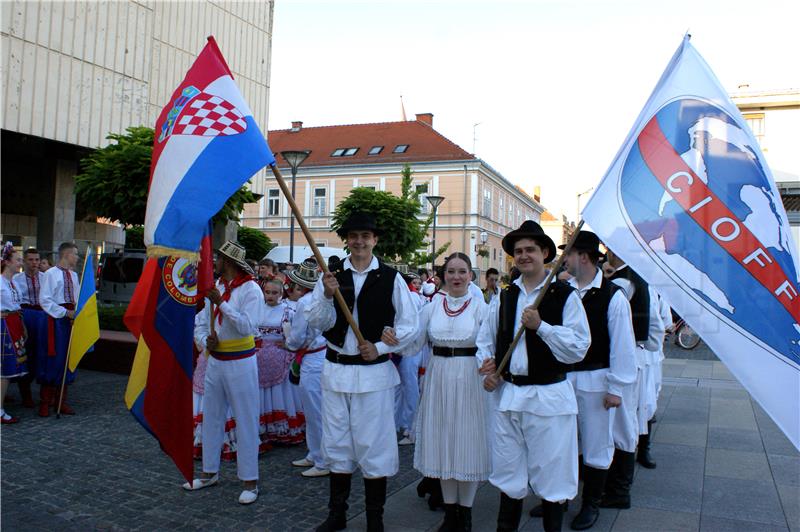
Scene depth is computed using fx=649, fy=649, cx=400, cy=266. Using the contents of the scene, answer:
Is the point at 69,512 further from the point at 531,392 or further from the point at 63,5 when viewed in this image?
the point at 63,5

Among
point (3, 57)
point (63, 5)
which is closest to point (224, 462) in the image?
point (3, 57)

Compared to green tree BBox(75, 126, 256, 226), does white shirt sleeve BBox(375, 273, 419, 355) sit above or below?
below

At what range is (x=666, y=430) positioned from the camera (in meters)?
7.75

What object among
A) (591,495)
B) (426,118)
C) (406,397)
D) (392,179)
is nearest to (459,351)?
(591,495)

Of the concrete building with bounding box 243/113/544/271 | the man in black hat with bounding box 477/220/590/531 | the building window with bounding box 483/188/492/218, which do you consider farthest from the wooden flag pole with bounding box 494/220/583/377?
the building window with bounding box 483/188/492/218

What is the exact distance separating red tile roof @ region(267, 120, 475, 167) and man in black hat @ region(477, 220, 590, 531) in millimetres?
41241

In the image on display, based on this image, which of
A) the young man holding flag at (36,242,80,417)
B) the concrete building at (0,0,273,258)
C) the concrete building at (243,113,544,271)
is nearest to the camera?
the young man holding flag at (36,242,80,417)

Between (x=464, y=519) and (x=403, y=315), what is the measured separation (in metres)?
1.41

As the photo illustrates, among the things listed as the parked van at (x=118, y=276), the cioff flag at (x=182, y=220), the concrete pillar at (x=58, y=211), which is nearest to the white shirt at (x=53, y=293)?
the cioff flag at (x=182, y=220)

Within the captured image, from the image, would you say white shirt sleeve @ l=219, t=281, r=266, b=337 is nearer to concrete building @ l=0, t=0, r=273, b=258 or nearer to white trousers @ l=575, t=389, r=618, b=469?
white trousers @ l=575, t=389, r=618, b=469

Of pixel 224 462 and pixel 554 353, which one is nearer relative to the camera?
pixel 554 353

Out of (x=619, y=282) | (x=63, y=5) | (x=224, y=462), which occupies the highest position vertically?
(x=63, y=5)

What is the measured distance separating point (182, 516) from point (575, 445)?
2758mm

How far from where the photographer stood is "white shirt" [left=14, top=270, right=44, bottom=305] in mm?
8031
